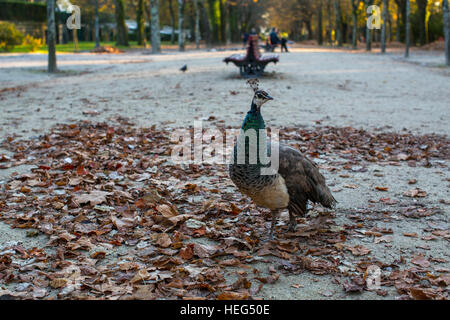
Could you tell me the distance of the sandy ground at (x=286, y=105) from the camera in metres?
4.98

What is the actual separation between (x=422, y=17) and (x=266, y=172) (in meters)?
44.0

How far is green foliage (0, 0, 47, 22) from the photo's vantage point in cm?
4684

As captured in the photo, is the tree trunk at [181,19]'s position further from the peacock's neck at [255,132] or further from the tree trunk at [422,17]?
the peacock's neck at [255,132]

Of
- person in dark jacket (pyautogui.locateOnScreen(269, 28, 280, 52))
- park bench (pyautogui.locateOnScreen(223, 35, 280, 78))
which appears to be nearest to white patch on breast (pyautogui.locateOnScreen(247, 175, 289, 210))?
park bench (pyautogui.locateOnScreen(223, 35, 280, 78))

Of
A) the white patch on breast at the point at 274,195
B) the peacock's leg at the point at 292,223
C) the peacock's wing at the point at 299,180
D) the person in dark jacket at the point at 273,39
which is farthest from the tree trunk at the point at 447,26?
the white patch on breast at the point at 274,195

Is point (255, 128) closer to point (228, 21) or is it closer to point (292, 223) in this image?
point (292, 223)

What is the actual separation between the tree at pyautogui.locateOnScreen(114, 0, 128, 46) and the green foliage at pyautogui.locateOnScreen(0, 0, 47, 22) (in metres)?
7.91

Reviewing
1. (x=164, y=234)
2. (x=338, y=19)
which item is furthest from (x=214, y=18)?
(x=164, y=234)

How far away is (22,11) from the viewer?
48.2 metres

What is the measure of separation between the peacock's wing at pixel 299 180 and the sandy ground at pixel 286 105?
672mm

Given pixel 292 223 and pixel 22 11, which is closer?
pixel 292 223

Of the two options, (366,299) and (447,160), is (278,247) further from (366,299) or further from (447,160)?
(447,160)

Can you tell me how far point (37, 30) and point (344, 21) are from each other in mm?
35395
